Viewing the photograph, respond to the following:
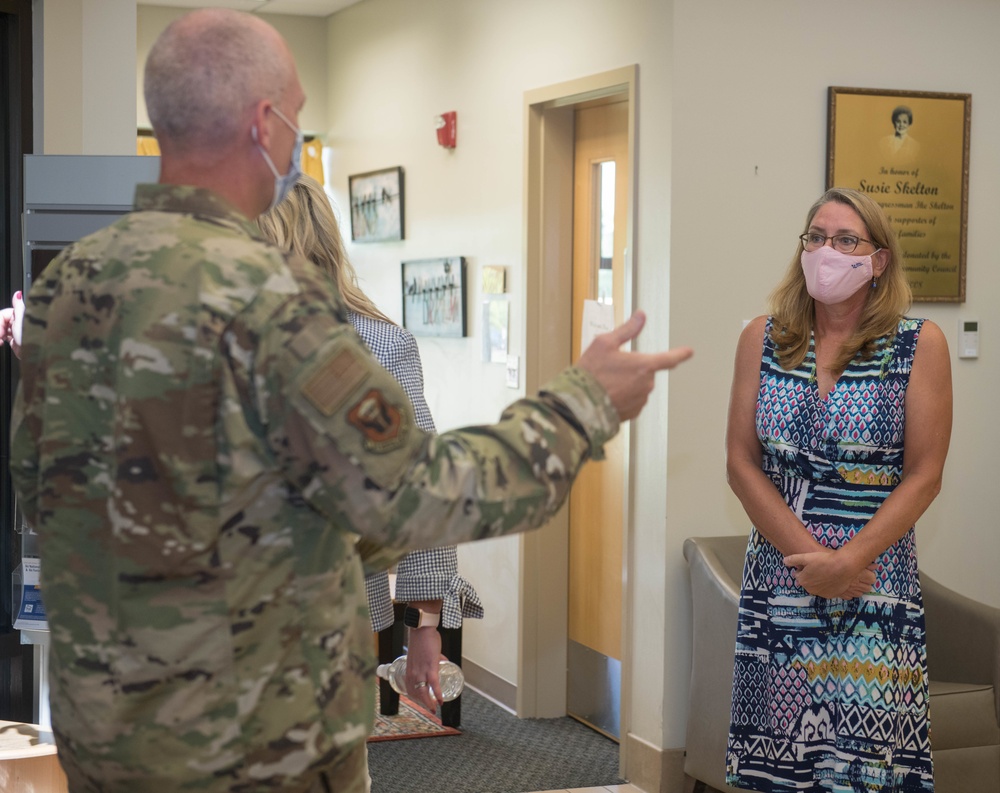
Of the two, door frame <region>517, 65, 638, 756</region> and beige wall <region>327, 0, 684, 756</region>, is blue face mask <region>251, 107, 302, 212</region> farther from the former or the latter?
door frame <region>517, 65, 638, 756</region>

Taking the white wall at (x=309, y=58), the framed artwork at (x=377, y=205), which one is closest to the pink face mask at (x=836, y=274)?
the framed artwork at (x=377, y=205)

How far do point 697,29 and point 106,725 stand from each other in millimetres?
3158

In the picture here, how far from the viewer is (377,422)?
1.20m

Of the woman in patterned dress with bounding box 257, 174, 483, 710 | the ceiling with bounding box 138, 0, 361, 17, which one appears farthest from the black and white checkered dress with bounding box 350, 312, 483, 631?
the ceiling with bounding box 138, 0, 361, 17

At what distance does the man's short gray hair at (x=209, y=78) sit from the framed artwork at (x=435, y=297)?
3.99 meters

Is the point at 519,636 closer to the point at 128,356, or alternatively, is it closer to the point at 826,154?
the point at 826,154

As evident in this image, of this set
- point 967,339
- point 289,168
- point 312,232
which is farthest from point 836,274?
point 967,339

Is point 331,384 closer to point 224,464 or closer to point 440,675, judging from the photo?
point 224,464

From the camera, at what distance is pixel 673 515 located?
13.0 feet

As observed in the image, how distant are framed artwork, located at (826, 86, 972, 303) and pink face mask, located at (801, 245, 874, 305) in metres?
1.45

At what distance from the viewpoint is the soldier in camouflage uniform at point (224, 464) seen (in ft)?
3.97

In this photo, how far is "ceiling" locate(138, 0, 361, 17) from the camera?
21.0ft

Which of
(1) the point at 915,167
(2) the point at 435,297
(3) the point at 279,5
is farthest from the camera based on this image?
(3) the point at 279,5

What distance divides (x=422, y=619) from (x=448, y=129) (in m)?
3.63
